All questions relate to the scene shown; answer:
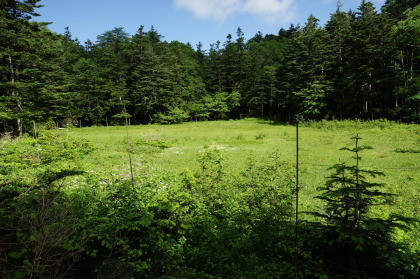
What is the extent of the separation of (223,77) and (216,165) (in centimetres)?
5045

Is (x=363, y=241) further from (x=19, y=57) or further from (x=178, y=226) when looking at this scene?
(x=19, y=57)

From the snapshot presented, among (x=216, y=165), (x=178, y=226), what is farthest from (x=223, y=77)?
(x=178, y=226)

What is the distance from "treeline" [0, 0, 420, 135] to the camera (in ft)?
58.8

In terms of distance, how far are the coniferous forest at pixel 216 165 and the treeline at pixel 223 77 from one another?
0.27 metres

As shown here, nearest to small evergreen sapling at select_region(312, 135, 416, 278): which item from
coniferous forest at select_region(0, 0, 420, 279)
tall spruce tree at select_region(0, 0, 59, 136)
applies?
coniferous forest at select_region(0, 0, 420, 279)

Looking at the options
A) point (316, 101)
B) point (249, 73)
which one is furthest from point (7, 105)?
point (249, 73)

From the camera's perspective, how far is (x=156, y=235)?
4.29 m

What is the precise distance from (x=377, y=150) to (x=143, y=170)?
48.3 ft

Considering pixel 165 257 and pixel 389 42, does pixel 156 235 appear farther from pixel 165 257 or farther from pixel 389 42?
pixel 389 42

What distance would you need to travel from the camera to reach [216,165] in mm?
9258

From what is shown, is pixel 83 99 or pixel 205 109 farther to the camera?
pixel 205 109

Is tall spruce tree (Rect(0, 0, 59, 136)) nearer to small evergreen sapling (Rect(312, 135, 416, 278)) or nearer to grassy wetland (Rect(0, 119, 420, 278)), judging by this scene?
grassy wetland (Rect(0, 119, 420, 278))

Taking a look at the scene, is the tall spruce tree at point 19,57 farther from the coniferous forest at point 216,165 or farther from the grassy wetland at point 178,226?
the grassy wetland at point 178,226

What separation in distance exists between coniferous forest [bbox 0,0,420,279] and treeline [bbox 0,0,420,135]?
274mm
